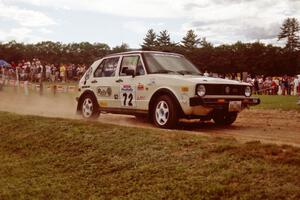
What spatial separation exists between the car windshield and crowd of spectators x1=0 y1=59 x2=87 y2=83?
1779 cm

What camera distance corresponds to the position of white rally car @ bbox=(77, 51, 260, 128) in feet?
29.5

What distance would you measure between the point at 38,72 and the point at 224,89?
76.6 ft

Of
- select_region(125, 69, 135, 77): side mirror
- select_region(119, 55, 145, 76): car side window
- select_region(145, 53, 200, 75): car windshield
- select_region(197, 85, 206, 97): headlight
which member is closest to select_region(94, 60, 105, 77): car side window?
select_region(119, 55, 145, 76): car side window

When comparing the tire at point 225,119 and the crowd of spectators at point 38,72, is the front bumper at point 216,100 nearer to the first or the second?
the tire at point 225,119

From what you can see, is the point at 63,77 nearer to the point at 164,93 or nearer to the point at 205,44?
the point at 164,93

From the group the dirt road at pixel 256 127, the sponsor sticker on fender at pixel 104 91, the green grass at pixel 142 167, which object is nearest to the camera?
the green grass at pixel 142 167

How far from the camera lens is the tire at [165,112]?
904 cm

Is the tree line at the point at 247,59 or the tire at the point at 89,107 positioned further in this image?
the tree line at the point at 247,59

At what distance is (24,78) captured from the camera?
1207 inches

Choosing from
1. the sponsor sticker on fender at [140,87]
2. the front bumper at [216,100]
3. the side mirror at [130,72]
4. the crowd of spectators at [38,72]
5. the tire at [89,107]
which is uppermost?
the crowd of spectators at [38,72]

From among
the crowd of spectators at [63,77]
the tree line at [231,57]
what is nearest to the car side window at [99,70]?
the crowd of spectators at [63,77]

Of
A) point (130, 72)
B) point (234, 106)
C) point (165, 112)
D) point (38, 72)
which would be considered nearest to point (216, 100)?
point (234, 106)

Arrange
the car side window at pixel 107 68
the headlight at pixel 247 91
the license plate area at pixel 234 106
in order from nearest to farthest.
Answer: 1. the license plate area at pixel 234 106
2. the headlight at pixel 247 91
3. the car side window at pixel 107 68

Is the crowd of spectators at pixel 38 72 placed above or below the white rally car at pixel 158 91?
above
